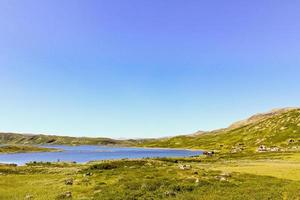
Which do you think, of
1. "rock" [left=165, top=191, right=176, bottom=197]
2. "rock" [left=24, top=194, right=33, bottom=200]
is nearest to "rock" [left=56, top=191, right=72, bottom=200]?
"rock" [left=24, top=194, right=33, bottom=200]

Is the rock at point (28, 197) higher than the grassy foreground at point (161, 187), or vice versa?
the grassy foreground at point (161, 187)

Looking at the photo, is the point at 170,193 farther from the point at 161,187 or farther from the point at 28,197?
the point at 28,197

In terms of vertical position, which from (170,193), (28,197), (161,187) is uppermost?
(161,187)

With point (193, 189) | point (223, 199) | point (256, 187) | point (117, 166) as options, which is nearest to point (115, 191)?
point (193, 189)

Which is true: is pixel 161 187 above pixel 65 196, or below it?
above

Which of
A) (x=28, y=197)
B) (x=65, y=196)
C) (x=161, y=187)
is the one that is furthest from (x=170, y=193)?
(x=28, y=197)

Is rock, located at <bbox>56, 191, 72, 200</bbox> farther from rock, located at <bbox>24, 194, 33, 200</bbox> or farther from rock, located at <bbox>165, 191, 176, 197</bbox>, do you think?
rock, located at <bbox>165, 191, 176, 197</bbox>

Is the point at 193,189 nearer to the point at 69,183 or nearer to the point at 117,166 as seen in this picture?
the point at 69,183

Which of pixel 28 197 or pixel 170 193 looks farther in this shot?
pixel 28 197

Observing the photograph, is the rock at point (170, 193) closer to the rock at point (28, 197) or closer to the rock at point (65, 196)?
the rock at point (65, 196)

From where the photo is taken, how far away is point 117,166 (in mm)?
71625

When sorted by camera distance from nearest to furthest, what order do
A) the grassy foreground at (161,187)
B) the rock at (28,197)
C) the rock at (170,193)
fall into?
the grassy foreground at (161,187)
the rock at (170,193)
the rock at (28,197)

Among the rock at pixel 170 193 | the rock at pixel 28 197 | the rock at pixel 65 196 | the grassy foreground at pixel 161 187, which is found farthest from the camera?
the rock at pixel 65 196

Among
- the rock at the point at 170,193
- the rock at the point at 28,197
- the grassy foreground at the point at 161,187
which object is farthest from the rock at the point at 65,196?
the rock at the point at 170,193
